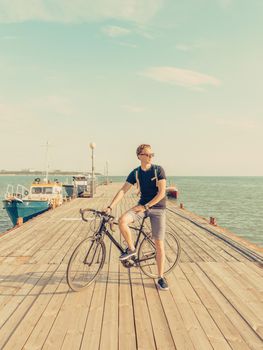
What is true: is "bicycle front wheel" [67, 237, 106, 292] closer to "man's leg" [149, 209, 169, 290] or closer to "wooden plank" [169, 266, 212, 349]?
"man's leg" [149, 209, 169, 290]

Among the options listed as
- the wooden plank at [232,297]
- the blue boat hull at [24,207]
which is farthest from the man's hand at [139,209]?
the blue boat hull at [24,207]

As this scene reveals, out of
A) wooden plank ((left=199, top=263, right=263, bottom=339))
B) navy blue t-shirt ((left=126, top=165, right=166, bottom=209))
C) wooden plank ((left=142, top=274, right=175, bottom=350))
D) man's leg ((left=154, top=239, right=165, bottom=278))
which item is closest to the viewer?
wooden plank ((left=142, top=274, right=175, bottom=350))

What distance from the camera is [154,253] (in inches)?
209

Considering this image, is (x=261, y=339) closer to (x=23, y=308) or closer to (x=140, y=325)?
(x=140, y=325)

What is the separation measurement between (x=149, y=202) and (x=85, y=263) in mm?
1493

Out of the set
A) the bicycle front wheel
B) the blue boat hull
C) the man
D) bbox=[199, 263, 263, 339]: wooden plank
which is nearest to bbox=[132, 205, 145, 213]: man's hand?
the man

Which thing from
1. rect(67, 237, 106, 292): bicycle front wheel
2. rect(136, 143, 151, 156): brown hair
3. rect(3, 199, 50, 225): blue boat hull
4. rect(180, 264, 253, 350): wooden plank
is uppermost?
rect(136, 143, 151, 156): brown hair

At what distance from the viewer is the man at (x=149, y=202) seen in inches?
189

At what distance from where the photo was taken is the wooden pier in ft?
11.0

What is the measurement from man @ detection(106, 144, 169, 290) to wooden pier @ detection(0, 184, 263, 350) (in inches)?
23.3

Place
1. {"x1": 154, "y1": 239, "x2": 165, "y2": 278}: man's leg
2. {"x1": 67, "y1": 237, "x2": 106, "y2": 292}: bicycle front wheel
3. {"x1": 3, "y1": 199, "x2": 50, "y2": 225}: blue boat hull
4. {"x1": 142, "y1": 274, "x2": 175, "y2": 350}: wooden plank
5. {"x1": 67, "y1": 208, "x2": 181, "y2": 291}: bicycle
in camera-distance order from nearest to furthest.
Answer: {"x1": 142, "y1": 274, "x2": 175, "y2": 350}: wooden plank → {"x1": 67, "y1": 237, "x2": 106, "y2": 292}: bicycle front wheel → {"x1": 67, "y1": 208, "x2": 181, "y2": 291}: bicycle → {"x1": 154, "y1": 239, "x2": 165, "y2": 278}: man's leg → {"x1": 3, "y1": 199, "x2": 50, "y2": 225}: blue boat hull

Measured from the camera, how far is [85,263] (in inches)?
193

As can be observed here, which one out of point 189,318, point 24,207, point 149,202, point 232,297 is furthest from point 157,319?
point 24,207

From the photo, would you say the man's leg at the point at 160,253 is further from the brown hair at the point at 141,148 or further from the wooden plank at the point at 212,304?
the brown hair at the point at 141,148
